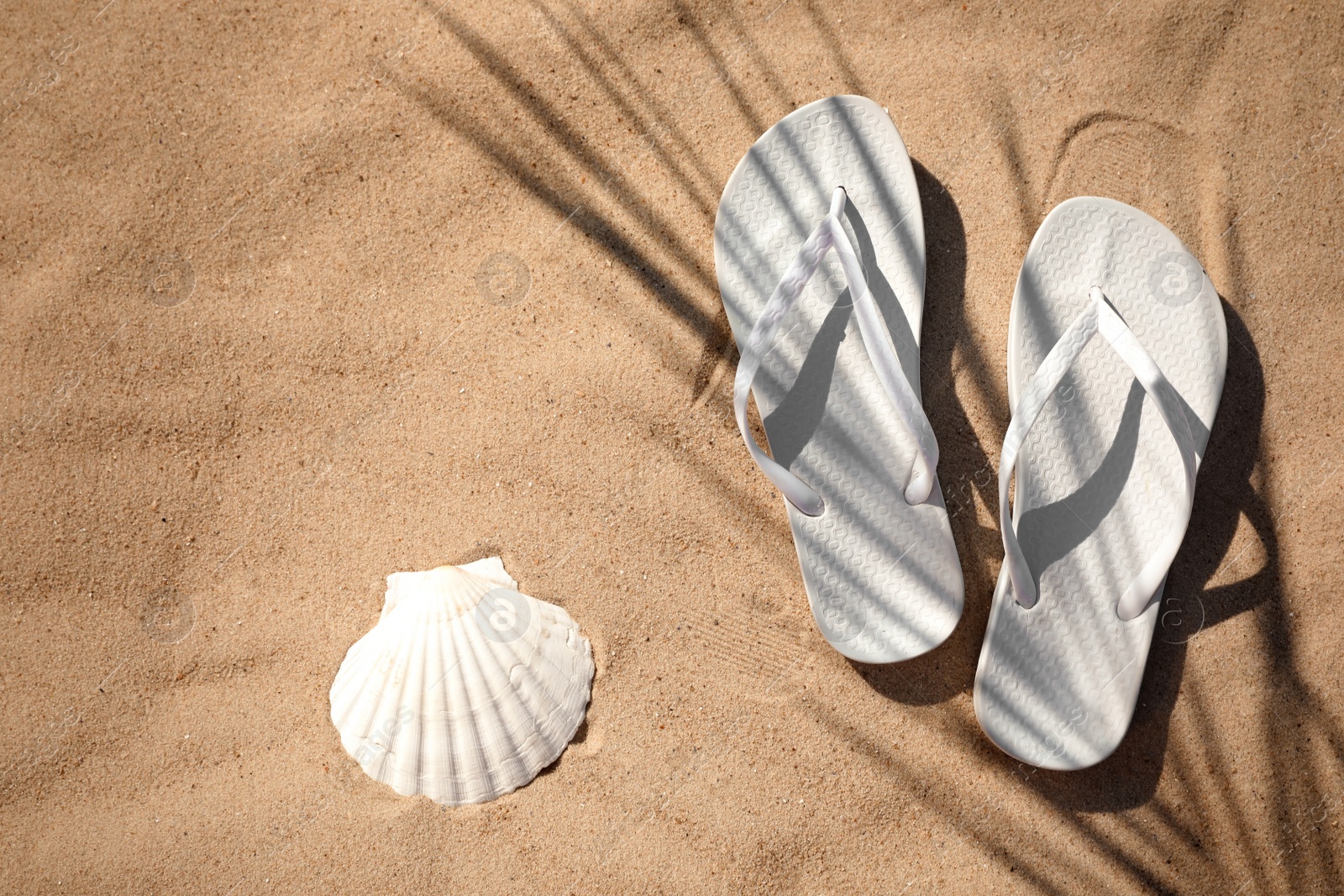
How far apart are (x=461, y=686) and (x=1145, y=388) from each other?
1561 mm

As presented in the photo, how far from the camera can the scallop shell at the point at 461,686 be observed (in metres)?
1.68

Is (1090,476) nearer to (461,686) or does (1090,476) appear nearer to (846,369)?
(846,369)

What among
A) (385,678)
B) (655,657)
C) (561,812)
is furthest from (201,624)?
(655,657)

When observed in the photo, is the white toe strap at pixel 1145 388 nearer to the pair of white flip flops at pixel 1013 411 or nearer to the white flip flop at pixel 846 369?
the pair of white flip flops at pixel 1013 411

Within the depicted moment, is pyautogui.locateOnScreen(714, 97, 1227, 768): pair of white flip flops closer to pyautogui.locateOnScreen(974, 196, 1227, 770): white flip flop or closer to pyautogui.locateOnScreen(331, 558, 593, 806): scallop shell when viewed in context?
pyautogui.locateOnScreen(974, 196, 1227, 770): white flip flop

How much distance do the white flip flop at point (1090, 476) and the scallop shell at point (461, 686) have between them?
96 cm

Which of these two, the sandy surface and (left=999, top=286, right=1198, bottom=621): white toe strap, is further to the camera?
the sandy surface

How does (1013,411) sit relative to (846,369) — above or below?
Result: below

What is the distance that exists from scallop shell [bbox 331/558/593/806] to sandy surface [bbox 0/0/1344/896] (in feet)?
0.21

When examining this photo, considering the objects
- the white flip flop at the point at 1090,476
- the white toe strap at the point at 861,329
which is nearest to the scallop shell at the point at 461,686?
the white toe strap at the point at 861,329

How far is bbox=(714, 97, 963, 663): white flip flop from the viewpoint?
1784 mm

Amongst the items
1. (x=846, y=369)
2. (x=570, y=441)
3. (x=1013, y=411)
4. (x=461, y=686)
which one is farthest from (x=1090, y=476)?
(x=461, y=686)

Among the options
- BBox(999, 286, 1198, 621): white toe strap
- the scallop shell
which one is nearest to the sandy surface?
the scallop shell

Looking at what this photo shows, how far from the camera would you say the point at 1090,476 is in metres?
1.79
